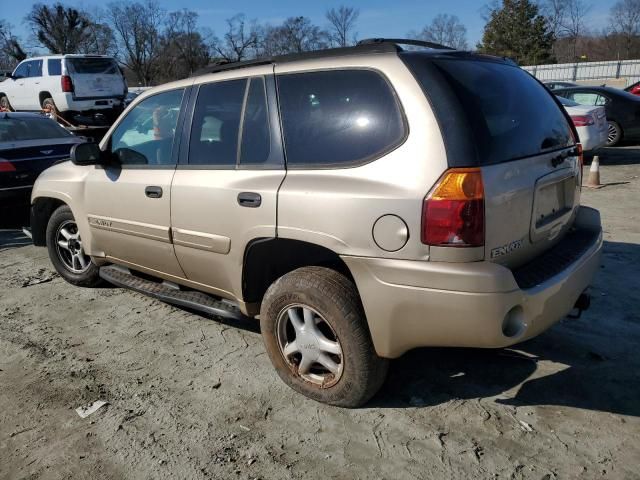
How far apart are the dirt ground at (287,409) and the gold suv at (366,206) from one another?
32cm

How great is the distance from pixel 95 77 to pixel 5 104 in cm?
431

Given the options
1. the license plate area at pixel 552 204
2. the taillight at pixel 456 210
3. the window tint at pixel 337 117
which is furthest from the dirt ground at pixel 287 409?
the window tint at pixel 337 117

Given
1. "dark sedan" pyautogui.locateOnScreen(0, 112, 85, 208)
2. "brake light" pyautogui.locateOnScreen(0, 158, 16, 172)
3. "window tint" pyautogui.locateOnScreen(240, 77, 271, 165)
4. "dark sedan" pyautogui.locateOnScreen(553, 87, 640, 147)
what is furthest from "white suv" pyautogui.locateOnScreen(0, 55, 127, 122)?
"window tint" pyautogui.locateOnScreen(240, 77, 271, 165)

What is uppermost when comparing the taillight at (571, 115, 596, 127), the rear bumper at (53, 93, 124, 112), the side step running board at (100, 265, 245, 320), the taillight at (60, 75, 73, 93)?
the taillight at (60, 75, 73, 93)

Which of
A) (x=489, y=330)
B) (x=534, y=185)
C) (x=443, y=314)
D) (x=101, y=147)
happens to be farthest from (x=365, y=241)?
(x=101, y=147)

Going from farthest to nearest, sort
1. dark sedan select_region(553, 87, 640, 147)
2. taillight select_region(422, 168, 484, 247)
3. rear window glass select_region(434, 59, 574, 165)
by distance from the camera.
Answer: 1. dark sedan select_region(553, 87, 640, 147)
2. rear window glass select_region(434, 59, 574, 165)
3. taillight select_region(422, 168, 484, 247)

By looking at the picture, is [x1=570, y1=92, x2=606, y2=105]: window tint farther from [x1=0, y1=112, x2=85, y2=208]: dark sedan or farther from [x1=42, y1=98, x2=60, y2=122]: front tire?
[x1=42, y1=98, x2=60, y2=122]: front tire

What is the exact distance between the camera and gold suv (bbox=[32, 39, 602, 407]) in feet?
8.34

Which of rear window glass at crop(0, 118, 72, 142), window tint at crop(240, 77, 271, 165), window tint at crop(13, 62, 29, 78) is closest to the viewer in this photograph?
window tint at crop(240, 77, 271, 165)

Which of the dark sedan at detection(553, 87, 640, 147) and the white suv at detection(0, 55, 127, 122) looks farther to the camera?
the white suv at detection(0, 55, 127, 122)

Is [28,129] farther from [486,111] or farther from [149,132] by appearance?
[486,111]

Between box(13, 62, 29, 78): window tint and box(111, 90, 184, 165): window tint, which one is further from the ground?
box(13, 62, 29, 78): window tint

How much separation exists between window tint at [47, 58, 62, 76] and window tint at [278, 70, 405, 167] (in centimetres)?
1436

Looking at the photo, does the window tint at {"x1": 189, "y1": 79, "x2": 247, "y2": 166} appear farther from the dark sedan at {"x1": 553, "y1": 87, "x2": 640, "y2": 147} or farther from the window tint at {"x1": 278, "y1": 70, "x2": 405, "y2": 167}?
the dark sedan at {"x1": 553, "y1": 87, "x2": 640, "y2": 147}
